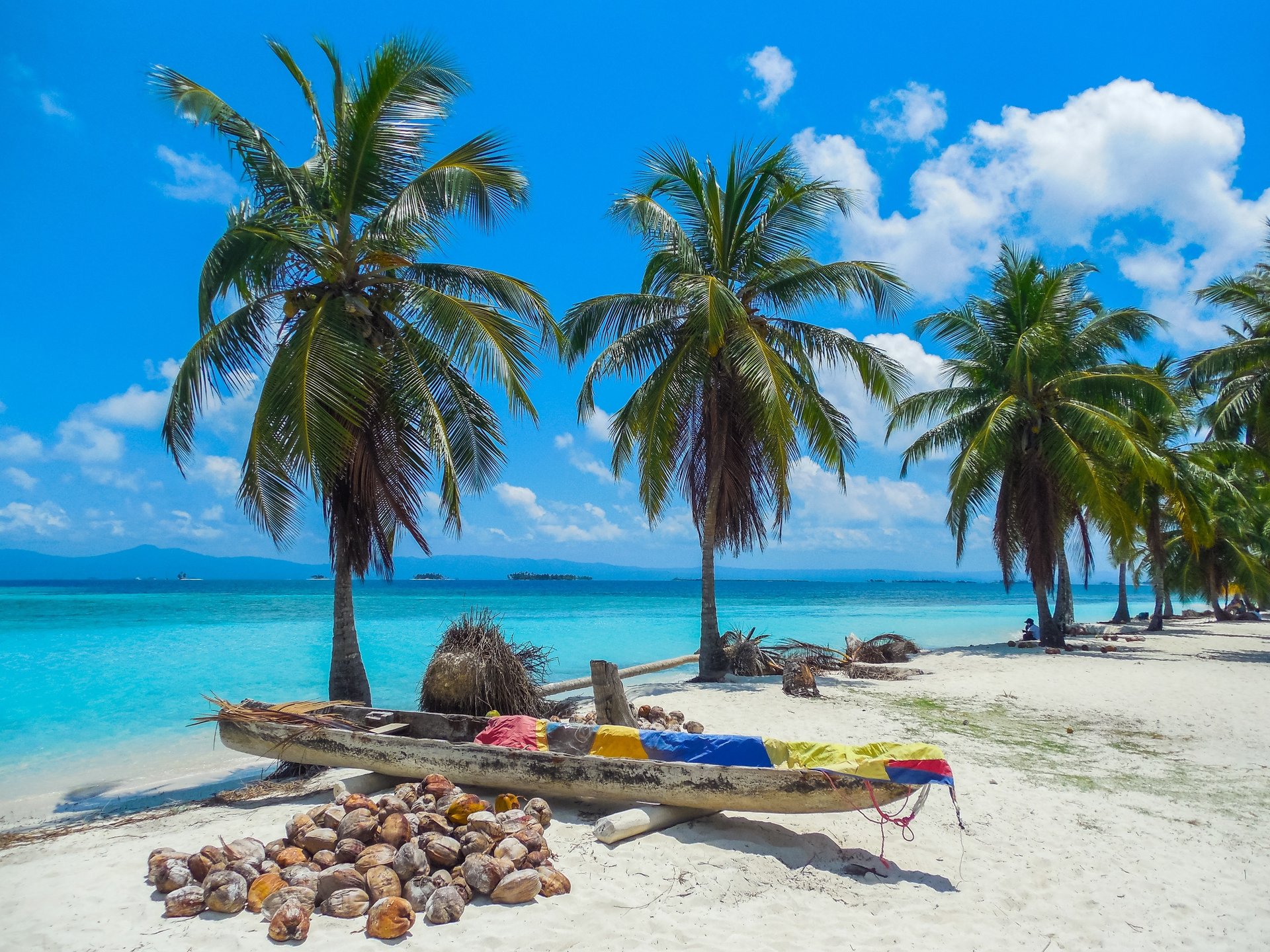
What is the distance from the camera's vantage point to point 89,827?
20.1ft

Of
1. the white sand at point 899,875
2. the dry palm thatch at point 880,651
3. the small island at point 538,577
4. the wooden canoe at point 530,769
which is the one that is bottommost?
the small island at point 538,577

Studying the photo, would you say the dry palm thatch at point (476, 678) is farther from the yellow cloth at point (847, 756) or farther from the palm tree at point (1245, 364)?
the palm tree at point (1245, 364)

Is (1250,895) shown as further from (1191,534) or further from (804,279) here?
(1191,534)

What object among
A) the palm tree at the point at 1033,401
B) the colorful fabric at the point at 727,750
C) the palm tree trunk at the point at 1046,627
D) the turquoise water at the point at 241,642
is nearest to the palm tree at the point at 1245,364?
the palm tree at the point at 1033,401

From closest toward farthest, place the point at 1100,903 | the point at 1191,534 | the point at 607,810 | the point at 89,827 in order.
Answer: the point at 1100,903 → the point at 607,810 → the point at 89,827 → the point at 1191,534

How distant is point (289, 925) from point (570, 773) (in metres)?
2.10

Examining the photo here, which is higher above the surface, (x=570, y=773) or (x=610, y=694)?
(x=610, y=694)

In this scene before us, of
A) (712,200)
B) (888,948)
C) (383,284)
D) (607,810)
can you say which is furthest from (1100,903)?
(712,200)

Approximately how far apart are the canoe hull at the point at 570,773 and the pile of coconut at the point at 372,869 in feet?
1.85

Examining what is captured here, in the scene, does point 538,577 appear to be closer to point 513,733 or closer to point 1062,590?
point 1062,590

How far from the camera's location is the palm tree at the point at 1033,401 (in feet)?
52.8

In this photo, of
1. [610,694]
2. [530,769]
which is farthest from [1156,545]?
[530,769]

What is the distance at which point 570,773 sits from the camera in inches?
214

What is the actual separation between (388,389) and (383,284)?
4.22 ft
